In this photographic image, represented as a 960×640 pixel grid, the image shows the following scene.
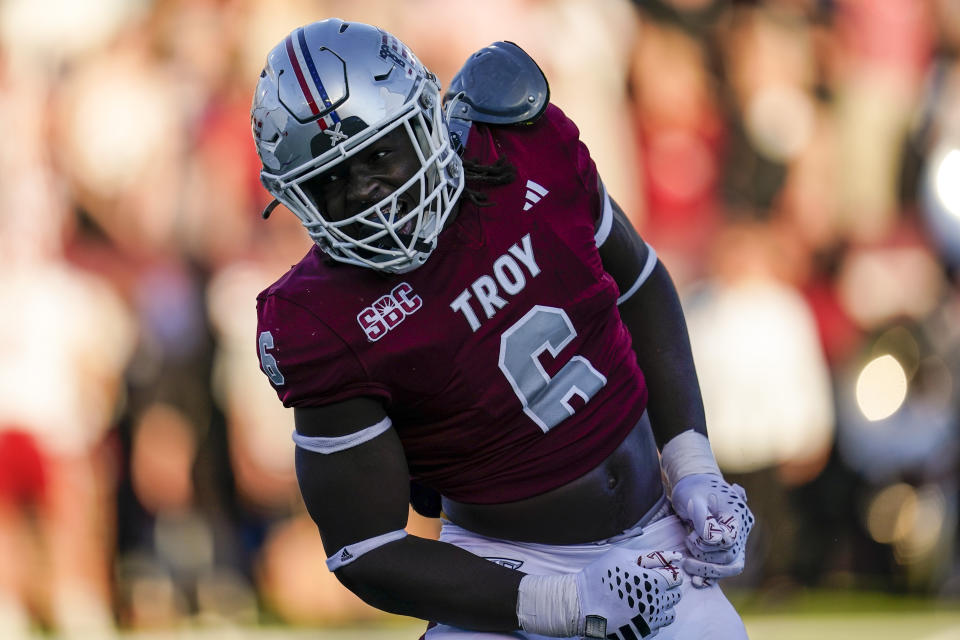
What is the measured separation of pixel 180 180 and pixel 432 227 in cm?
367

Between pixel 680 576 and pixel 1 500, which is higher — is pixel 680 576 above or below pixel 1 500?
above

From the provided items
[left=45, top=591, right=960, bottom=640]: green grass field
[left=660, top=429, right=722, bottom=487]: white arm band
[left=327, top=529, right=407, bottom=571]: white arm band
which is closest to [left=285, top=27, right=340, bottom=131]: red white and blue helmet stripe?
[left=327, top=529, right=407, bottom=571]: white arm band

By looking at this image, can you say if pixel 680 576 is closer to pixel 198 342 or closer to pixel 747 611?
pixel 747 611

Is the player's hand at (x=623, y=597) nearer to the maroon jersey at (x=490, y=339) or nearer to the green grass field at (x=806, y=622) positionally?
the maroon jersey at (x=490, y=339)

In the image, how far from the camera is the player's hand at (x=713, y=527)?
2154 millimetres

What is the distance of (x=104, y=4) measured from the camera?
5.54 metres

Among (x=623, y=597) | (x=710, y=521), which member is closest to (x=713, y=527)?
(x=710, y=521)

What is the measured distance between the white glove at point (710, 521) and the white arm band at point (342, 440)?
1.93 ft

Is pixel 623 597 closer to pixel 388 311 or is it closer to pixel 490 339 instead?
pixel 490 339

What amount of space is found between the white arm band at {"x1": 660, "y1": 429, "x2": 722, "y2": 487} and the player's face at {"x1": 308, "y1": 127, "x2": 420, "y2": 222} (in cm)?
73

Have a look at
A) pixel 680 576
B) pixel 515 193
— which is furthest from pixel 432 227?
pixel 680 576

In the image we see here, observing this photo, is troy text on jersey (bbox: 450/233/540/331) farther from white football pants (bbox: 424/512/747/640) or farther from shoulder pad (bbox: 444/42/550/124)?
white football pants (bbox: 424/512/747/640)

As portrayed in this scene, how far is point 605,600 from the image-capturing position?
1.92 m

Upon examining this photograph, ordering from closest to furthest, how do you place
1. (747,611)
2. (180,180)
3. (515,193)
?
(515,193) → (747,611) → (180,180)
